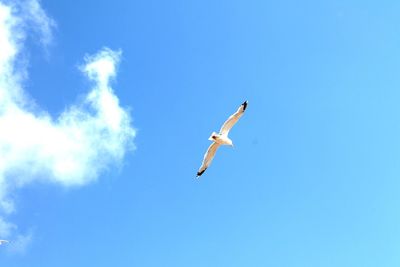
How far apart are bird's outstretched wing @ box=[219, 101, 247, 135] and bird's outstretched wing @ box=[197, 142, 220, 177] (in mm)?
1592

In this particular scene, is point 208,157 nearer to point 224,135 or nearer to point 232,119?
point 224,135

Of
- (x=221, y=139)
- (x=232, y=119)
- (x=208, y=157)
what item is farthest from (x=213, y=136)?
(x=208, y=157)

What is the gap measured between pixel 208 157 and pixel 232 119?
4.78 metres

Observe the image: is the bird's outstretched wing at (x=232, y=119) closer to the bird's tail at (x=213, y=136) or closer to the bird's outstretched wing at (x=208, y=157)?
the bird's tail at (x=213, y=136)

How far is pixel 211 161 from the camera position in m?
40.1

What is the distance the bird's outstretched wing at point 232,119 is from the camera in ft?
116

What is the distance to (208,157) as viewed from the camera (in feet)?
A: 130

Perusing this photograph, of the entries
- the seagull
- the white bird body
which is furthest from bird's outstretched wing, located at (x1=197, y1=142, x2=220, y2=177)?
the white bird body

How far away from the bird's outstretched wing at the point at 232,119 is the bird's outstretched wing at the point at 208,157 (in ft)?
5.22

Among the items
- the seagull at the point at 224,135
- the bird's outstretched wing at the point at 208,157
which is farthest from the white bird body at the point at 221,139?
the bird's outstretched wing at the point at 208,157

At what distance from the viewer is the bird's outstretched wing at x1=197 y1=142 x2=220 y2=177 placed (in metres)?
38.5

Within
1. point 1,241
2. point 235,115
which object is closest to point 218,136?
point 235,115

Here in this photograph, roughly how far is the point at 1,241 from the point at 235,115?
16.9 metres

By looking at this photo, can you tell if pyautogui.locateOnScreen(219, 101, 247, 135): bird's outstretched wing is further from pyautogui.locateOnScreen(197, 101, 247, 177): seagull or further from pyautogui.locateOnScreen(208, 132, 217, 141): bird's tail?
pyautogui.locateOnScreen(208, 132, 217, 141): bird's tail
